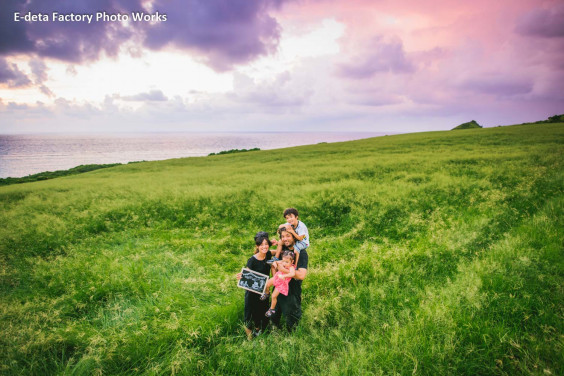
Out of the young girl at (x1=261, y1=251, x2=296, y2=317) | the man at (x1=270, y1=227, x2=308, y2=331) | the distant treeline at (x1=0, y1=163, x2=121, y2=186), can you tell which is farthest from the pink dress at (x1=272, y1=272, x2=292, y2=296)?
the distant treeline at (x1=0, y1=163, x2=121, y2=186)

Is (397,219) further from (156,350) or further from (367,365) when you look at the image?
(156,350)

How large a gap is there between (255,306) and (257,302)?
0.26 feet

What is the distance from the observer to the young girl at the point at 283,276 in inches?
168

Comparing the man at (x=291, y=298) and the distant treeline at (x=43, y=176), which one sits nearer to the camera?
the man at (x=291, y=298)

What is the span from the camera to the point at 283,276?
429 centimetres

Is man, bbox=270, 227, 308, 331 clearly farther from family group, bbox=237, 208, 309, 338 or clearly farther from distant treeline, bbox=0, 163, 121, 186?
distant treeline, bbox=0, 163, 121, 186

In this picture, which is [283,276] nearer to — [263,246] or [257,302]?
[263,246]

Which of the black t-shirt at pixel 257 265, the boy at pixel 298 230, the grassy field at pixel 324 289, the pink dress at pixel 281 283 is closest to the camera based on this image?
the grassy field at pixel 324 289

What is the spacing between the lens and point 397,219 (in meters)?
9.34

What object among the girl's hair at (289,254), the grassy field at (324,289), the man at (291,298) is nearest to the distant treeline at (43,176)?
the grassy field at (324,289)

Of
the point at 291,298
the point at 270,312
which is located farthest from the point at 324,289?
the point at 270,312

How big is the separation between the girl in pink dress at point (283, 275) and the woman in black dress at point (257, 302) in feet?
0.83

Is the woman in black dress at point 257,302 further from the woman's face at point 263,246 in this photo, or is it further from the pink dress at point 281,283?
the pink dress at point 281,283

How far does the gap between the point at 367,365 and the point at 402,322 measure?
1215mm
